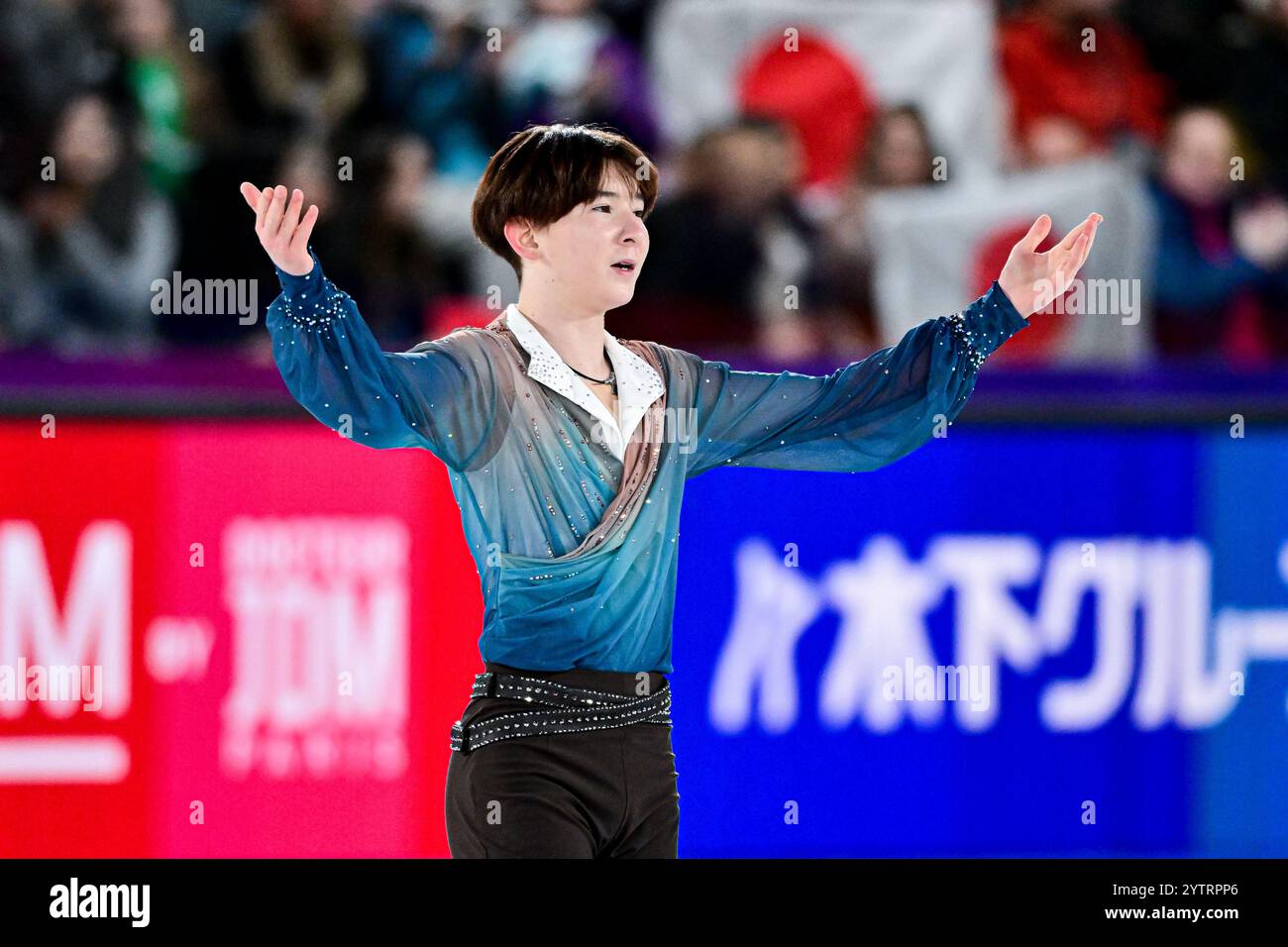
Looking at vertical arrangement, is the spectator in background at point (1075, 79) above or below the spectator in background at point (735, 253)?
above

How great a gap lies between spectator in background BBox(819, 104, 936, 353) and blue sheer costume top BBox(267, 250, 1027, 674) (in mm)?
3115

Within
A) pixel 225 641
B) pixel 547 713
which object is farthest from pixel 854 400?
pixel 225 641

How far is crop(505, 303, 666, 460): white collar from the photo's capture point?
3.31 metres

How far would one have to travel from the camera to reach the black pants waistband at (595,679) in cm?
321

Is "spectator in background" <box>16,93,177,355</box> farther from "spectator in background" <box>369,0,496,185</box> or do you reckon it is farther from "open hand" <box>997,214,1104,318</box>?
"open hand" <box>997,214,1104,318</box>

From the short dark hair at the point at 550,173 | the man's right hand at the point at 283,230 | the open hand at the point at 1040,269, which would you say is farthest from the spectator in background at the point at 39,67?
the open hand at the point at 1040,269

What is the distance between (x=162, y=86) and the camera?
22.2 ft

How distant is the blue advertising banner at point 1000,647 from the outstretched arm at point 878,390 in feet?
5.16

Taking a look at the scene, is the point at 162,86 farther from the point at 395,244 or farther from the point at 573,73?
the point at 573,73

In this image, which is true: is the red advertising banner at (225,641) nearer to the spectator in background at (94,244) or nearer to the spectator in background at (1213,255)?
the spectator in background at (94,244)

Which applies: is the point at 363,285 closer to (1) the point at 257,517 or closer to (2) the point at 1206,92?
(1) the point at 257,517

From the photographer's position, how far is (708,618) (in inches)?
202
